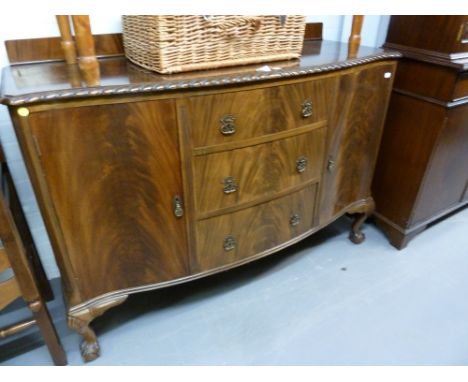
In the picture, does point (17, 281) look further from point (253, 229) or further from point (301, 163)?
point (301, 163)

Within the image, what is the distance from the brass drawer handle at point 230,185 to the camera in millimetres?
1096

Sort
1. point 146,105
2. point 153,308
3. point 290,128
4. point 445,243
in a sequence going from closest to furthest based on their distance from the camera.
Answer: point 146,105 < point 290,128 < point 153,308 < point 445,243

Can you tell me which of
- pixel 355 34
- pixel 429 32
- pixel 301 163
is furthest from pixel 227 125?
pixel 429 32

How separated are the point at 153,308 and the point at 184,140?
31.2 inches

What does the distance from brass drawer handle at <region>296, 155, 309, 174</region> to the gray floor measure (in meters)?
0.56

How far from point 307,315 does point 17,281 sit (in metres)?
1.02

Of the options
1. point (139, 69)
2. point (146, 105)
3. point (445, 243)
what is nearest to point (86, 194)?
point (146, 105)

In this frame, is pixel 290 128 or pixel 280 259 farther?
pixel 280 259

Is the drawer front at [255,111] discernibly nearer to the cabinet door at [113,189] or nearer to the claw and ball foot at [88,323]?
the cabinet door at [113,189]

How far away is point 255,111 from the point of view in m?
1.03

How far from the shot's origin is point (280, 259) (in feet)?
5.47

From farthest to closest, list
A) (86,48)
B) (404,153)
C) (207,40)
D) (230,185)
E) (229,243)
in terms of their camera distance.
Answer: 1. (404,153)
2. (229,243)
3. (230,185)
4. (207,40)
5. (86,48)
